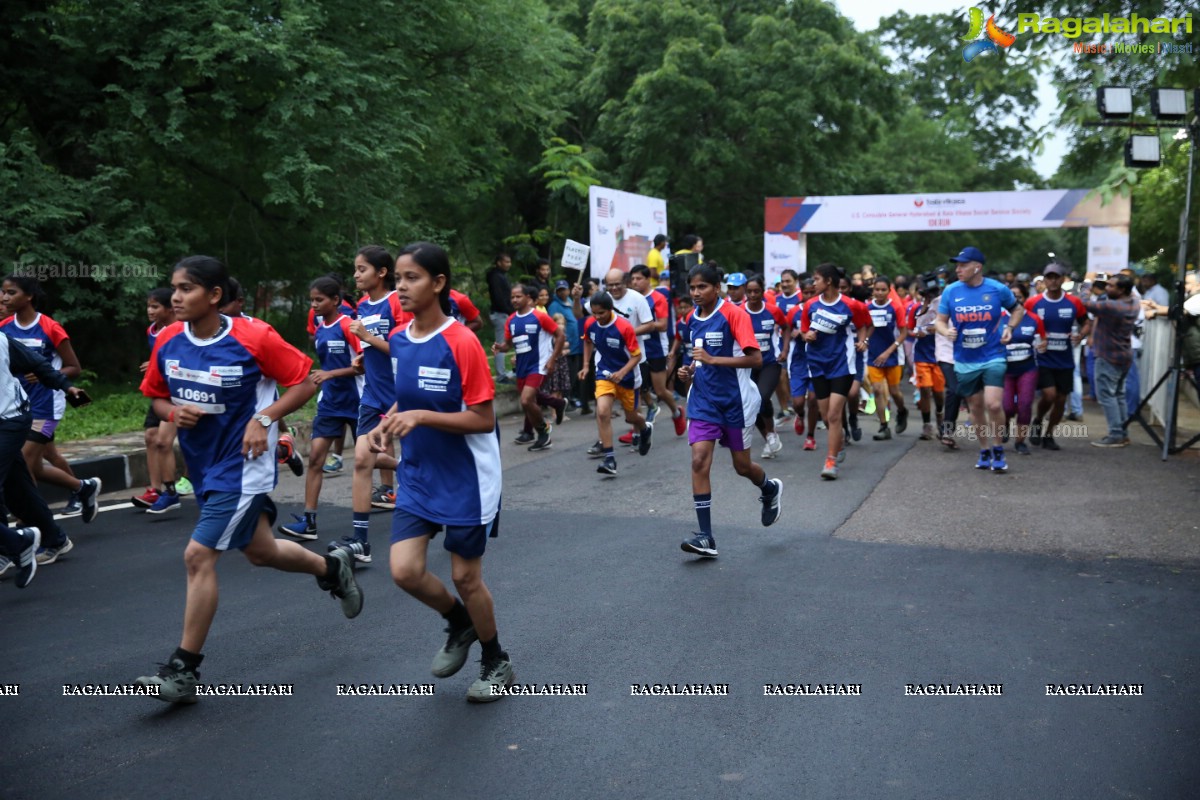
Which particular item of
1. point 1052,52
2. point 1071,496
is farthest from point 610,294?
point 1052,52

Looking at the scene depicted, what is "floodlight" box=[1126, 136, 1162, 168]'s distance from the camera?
1162 centimetres

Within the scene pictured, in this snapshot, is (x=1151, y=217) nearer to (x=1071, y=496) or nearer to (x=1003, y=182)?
(x=1071, y=496)

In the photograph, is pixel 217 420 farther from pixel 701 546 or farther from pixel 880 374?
pixel 880 374

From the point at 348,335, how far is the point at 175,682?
3.91 m

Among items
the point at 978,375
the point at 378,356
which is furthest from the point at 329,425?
the point at 978,375

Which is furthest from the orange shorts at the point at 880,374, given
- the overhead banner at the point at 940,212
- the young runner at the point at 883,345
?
the overhead banner at the point at 940,212

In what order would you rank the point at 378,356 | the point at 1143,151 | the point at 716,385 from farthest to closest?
the point at 1143,151, the point at 716,385, the point at 378,356

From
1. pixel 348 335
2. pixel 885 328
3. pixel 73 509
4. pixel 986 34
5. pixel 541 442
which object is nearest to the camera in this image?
pixel 348 335

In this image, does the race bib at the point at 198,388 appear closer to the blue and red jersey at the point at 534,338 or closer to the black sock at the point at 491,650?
the black sock at the point at 491,650

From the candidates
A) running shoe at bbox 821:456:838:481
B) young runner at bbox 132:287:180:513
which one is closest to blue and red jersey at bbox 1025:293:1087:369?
running shoe at bbox 821:456:838:481

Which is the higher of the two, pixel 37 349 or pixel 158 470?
pixel 37 349

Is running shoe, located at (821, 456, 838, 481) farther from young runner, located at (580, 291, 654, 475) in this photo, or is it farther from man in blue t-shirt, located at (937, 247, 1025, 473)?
young runner, located at (580, 291, 654, 475)

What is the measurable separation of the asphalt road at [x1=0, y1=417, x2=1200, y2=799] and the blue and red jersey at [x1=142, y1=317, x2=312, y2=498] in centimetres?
93

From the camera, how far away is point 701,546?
7.00 meters
